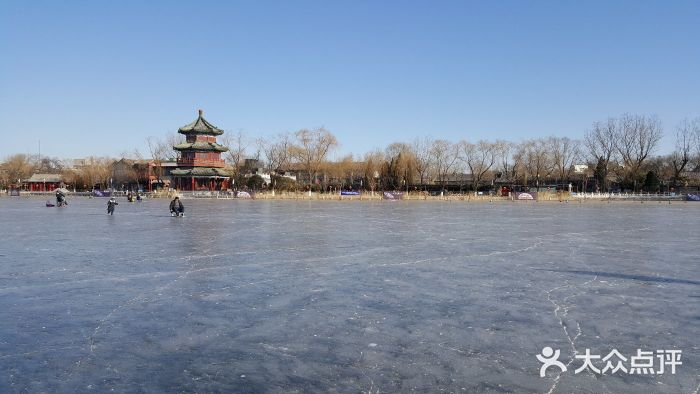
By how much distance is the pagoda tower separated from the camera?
221 feet

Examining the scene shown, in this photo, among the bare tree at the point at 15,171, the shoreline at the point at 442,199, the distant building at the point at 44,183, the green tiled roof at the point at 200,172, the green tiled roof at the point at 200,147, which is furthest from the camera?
the bare tree at the point at 15,171

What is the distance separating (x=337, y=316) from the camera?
6777mm

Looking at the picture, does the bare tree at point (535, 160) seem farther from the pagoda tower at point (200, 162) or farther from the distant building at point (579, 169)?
the pagoda tower at point (200, 162)

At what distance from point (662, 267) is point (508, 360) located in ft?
23.0

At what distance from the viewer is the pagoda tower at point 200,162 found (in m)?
67.4

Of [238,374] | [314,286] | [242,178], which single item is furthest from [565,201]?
[238,374]

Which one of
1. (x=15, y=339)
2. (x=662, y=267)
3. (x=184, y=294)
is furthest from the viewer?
(x=662, y=267)

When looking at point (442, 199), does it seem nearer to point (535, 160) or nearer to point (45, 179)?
point (535, 160)

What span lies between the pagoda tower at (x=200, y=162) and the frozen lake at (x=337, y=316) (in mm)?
55240

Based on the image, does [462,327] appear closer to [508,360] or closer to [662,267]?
[508,360]

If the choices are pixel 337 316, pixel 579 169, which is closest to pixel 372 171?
pixel 579 169

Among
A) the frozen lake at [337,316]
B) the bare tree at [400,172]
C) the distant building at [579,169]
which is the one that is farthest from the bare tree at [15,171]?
the frozen lake at [337,316]

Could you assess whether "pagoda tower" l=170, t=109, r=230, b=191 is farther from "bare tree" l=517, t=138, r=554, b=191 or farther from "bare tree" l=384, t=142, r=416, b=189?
"bare tree" l=517, t=138, r=554, b=191

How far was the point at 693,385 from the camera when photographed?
14.9 feet
